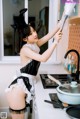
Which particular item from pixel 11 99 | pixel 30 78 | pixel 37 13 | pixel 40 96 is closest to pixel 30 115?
pixel 11 99

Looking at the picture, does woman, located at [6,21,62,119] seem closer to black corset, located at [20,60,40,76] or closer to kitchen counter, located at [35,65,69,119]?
black corset, located at [20,60,40,76]

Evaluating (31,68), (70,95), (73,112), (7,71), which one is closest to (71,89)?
(70,95)

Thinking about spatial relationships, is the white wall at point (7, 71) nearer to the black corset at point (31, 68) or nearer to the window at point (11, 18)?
the window at point (11, 18)

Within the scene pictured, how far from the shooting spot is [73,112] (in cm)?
121

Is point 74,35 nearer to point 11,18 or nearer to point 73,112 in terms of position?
point 11,18

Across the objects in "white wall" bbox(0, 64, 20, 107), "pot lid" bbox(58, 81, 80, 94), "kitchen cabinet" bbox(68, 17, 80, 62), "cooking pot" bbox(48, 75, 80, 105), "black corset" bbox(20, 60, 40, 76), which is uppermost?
"kitchen cabinet" bbox(68, 17, 80, 62)

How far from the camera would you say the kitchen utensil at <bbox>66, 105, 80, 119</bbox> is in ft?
3.80

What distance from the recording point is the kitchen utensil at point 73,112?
1.16m

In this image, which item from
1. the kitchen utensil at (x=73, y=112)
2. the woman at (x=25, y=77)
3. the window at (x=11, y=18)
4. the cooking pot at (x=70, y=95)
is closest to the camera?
the kitchen utensil at (x=73, y=112)

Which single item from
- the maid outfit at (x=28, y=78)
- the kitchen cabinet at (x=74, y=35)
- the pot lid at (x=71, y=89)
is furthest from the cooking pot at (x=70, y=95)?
the kitchen cabinet at (x=74, y=35)

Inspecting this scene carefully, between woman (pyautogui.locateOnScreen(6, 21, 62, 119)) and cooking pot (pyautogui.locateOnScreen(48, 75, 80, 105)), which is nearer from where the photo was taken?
→ cooking pot (pyautogui.locateOnScreen(48, 75, 80, 105))

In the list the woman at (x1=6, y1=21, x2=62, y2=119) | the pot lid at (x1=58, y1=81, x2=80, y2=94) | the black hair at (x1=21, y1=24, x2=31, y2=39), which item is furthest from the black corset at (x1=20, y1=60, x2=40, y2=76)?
the pot lid at (x1=58, y1=81, x2=80, y2=94)

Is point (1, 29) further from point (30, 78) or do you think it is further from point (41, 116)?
point (41, 116)

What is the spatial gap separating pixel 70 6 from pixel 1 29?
3.74 ft
